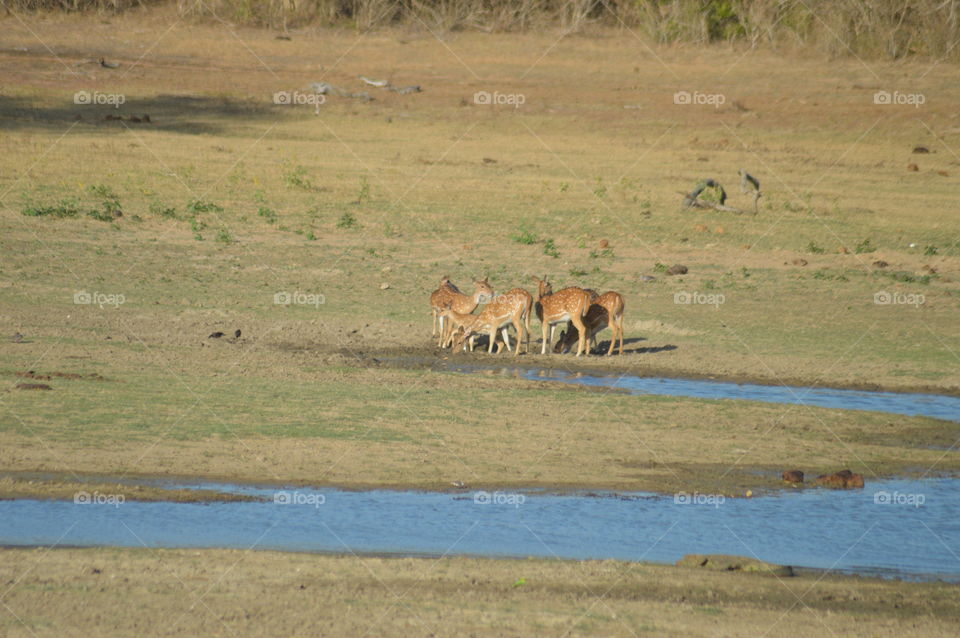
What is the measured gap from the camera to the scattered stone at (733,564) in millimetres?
8398

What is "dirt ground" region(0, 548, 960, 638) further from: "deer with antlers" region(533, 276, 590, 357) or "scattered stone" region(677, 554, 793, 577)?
"deer with antlers" region(533, 276, 590, 357)

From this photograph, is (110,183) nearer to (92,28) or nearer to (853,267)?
(853,267)

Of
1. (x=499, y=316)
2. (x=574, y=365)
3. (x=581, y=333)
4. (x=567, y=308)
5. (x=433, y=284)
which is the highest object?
(x=567, y=308)

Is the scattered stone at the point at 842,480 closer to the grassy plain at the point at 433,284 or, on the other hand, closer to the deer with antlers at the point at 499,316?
the grassy plain at the point at 433,284

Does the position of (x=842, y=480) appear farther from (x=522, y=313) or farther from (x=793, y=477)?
(x=522, y=313)

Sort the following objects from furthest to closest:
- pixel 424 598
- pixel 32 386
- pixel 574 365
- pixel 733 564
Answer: pixel 574 365 < pixel 32 386 < pixel 733 564 < pixel 424 598

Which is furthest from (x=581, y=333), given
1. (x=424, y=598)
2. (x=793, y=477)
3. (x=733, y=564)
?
(x=424, y=598)

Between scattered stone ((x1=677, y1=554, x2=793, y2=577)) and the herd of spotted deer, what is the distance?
680cm

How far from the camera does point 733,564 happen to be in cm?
844

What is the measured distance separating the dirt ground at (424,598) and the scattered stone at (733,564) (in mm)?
90

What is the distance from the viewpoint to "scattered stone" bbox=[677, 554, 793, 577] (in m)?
8.40

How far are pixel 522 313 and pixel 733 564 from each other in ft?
23.7

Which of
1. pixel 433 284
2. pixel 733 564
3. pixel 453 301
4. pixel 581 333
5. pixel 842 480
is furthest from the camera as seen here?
pixel 433 284

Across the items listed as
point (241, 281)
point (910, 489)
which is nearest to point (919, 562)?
point (910, 489)
